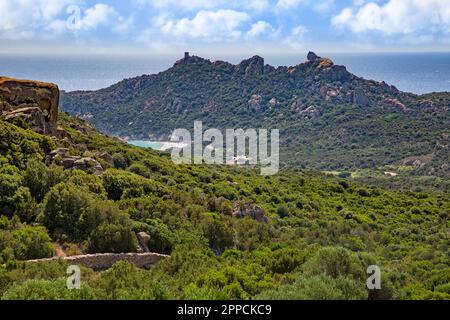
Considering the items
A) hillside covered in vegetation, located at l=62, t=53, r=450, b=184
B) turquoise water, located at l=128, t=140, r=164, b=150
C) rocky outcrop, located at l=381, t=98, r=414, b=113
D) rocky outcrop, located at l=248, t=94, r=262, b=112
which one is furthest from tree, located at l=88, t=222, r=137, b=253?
rocky outcrop, located at l=248, t=94, r=262, b=112

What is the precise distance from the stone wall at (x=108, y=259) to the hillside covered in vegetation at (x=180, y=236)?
71cm

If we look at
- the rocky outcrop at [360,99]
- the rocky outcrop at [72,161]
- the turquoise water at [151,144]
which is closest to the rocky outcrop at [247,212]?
the rocky outcrop at [72,161]

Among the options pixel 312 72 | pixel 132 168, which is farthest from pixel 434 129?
pixel 132 168

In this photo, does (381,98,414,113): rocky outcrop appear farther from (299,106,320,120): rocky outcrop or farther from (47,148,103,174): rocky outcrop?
(47,148,103,174): rocky outcrop

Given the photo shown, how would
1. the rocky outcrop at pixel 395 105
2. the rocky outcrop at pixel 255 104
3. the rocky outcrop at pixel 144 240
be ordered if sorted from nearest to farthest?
the rocky outcrop at pixel 144 240 < the rocky outcrop at pixel 395 105 < the rocky outcrop at pixel 255 104

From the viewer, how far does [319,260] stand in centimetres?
1288

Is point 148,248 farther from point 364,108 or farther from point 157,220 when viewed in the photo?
point 364,108

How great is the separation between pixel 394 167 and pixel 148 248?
253 feet

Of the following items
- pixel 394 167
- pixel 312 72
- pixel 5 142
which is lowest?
pixel 394 167

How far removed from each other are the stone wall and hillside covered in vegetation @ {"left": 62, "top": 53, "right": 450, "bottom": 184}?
71.2 meters

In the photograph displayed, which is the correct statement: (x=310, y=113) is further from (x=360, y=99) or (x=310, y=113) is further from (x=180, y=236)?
(x=180, y=236)

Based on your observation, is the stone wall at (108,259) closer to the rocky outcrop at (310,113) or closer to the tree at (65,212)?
the tree at (65,212)

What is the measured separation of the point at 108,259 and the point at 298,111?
11596cm

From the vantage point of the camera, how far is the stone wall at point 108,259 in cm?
1391
